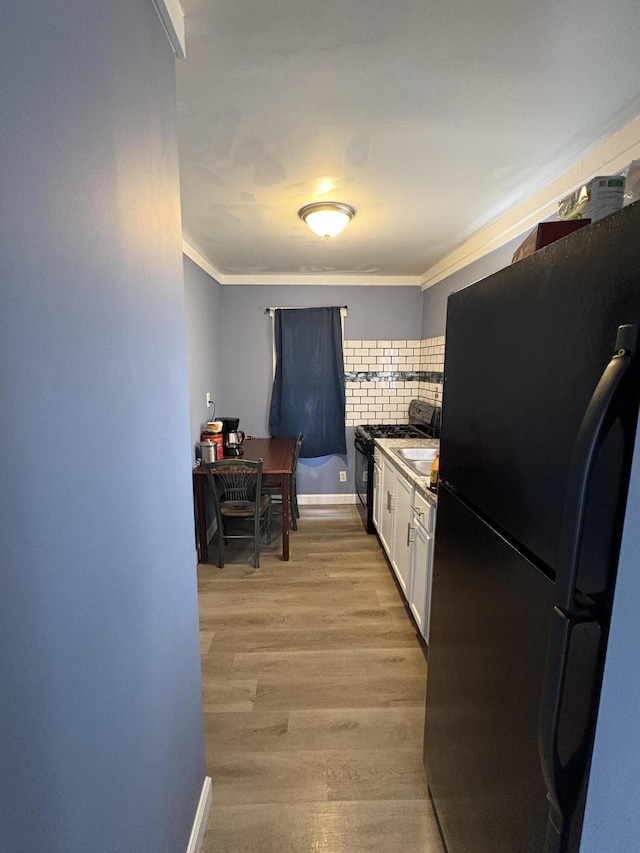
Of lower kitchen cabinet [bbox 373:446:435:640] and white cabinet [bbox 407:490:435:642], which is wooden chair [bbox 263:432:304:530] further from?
white cabinet [bbox 407:490:435:642]

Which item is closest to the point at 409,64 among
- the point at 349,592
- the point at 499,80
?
the point at 499,80

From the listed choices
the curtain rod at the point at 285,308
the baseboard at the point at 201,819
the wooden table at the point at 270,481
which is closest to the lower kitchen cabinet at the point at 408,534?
the wooden table at the point at 270,481

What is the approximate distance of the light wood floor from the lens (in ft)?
4.36

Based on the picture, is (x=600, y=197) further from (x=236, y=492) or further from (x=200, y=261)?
(x=200, y=261)

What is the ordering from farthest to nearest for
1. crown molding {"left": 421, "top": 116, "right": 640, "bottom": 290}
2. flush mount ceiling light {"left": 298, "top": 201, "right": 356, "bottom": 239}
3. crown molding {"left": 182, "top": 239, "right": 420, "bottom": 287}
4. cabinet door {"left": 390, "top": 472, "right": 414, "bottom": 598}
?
crown molding {"left": 182, "top": 239, "right": 420, "bottom": 287} → cabinet door {"left": 390, "top": 472, "right": 414, "bottom": 598} → flush mount ceiling light {"left": 298, "top": 201, "right": 356, "bottom": 239} → crown molding {"left": 421, "top": 116, "right": 640, "bottom": 290}

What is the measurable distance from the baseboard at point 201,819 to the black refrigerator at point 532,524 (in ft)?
2.64

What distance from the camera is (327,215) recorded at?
7.36 ft

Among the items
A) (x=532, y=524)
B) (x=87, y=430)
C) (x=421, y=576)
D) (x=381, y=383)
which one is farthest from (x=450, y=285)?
(x=87, y=430)

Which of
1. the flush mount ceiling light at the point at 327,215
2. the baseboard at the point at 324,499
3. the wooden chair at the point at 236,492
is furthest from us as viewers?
the baseboard at the point at 324,499

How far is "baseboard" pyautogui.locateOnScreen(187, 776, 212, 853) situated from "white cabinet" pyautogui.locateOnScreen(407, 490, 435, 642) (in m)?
1.22

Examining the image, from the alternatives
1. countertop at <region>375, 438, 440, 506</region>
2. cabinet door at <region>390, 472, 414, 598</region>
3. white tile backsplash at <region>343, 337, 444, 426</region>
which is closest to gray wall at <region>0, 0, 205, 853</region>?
countertop at <region>375, 438, 440, 506</region>

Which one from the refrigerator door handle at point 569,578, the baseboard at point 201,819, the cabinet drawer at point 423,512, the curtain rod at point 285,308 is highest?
the curtain rod at point 285,308

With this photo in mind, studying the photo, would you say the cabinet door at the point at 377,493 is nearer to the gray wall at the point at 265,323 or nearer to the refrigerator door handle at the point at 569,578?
the gray wall at the point at 265,323

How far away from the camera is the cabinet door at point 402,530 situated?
2.37 m
